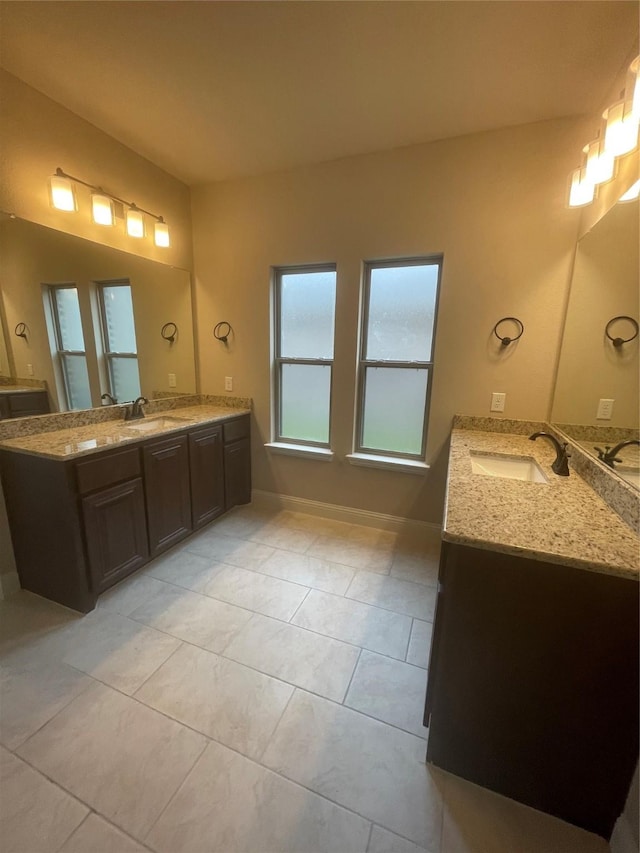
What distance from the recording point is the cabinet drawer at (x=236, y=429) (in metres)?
2.75

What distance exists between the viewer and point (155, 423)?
2.51 m

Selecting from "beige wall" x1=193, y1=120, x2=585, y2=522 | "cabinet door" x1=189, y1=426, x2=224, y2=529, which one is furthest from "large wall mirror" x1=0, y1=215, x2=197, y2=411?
"cabinet door" x1=189, y1=426, x2=224, y2=529

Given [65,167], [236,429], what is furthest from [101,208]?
[236,429]

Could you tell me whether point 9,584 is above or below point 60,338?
below

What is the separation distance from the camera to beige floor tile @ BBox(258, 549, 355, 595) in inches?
81.4

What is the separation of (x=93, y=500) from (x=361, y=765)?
167cm

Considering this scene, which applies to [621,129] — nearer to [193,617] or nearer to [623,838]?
[623,838]

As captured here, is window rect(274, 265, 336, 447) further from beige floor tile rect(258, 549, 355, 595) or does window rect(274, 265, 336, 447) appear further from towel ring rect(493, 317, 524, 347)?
towel ring rect(493, 317, 524, 347)

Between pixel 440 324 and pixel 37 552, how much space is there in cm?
285

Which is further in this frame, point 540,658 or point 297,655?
point 297,655

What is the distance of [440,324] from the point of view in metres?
2.33

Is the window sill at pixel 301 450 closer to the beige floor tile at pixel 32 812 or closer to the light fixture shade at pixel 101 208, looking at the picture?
the light fixture shade at pixel 101 208

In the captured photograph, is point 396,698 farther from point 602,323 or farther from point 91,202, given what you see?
point 91,202

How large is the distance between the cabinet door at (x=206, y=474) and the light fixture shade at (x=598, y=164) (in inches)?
104
